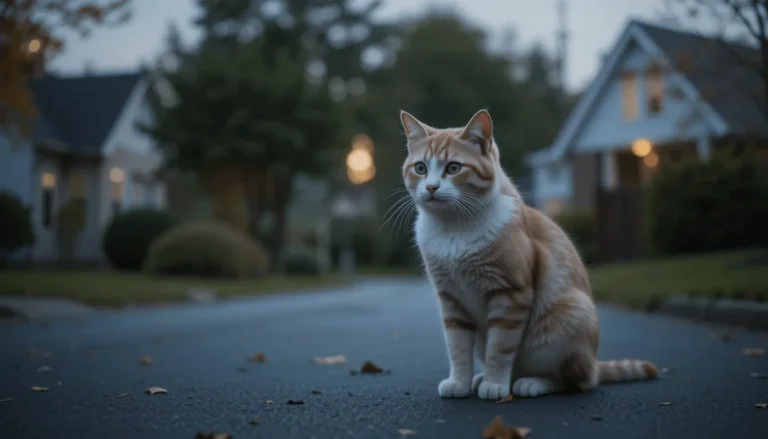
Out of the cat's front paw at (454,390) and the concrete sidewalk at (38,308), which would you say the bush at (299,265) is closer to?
the concrete sidewalk at (38,308)

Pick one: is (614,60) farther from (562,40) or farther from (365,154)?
(562,40)

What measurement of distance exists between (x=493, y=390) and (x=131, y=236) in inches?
836

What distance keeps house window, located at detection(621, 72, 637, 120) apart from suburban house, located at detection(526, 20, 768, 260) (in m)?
0.04

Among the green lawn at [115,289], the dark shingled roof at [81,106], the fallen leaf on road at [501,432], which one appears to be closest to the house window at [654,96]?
the green lawn at [115,289]

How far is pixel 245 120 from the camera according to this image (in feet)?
83.4

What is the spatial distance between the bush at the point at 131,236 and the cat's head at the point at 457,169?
20769mm

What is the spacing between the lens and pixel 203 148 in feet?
84.8

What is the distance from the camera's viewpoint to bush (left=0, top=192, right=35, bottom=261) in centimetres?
1953

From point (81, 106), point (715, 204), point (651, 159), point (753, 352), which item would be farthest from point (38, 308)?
point (651, 159)

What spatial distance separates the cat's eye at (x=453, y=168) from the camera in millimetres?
3889

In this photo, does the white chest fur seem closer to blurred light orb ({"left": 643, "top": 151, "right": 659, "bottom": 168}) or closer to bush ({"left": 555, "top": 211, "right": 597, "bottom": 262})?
bush ({"left": 555, "top": 211, "right": 597, "bottom": 262})

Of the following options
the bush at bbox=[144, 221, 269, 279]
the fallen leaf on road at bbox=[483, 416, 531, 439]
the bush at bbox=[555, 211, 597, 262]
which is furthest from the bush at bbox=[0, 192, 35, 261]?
the fallen leaf on road at bbox=[483, 416, 531, 439]

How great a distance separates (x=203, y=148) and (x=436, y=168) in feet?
75.8

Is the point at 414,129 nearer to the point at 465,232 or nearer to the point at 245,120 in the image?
the point at 465,232
